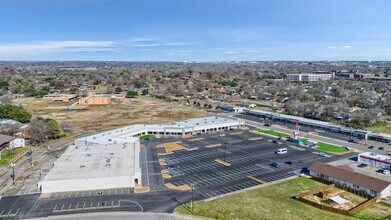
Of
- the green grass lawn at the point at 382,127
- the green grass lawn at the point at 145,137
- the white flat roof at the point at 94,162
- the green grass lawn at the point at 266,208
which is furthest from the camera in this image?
the green grass lawn at the point at 382,127

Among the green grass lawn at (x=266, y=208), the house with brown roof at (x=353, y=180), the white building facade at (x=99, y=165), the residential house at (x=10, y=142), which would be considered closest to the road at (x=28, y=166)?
the residential house at (x=10, y=142)

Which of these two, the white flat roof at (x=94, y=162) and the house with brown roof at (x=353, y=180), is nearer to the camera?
the house with brown roof at (x=353, y=180)

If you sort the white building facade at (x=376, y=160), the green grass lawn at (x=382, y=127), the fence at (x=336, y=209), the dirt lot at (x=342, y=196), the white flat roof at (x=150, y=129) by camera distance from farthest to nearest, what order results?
1. the green grass lawn at (x=382, y=127)
2. the white flat roof at (x=150, y=129)
3. the white building facade at (x=376, y=160)
4. the dirt lot at (x=342, y=196)
5. the fence at (x=336, y=209)

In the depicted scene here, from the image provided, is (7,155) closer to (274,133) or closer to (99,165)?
(99,165)

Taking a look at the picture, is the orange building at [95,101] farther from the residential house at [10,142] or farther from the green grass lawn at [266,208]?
the green grass lawn at [266,208]

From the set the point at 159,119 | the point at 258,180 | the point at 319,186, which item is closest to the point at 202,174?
the point at 258,180
